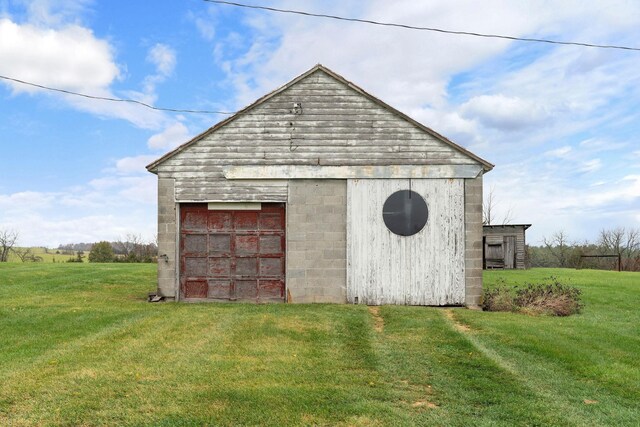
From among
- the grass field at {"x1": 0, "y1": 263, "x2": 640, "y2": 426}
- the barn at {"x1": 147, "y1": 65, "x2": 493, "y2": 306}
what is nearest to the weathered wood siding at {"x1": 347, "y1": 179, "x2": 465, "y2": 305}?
the barn at {"x1": 147, "y1": 65, "x2": 493, "y2": 306}

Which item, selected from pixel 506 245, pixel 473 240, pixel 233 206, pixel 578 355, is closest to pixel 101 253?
pixel 233 206

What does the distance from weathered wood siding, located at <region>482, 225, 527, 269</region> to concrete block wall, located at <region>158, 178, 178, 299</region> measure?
73.7 ft

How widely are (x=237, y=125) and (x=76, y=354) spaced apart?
8.29m

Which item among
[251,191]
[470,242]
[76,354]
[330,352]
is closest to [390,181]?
[470,242]

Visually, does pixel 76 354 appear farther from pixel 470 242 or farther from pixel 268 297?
pixel 470 242

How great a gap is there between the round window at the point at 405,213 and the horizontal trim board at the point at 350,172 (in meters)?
0.62

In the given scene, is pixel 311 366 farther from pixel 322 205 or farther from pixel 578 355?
pixel 322 205

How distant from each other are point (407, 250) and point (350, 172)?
Answer: 2.82 metres

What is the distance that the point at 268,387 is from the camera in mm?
6660

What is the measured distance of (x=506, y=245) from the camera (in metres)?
31.8

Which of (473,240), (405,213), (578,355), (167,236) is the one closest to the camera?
(578,355)

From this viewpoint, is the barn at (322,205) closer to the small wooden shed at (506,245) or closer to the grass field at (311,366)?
the grass field at (311,366)

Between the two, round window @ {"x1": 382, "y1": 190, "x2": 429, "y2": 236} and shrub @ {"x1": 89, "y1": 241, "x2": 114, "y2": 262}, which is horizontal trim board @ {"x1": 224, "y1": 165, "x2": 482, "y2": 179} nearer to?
round window @ {"x1": 382, "y1": 190, "x2": 429, "y2": 236}

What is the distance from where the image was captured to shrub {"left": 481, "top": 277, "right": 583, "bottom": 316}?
14.1m
